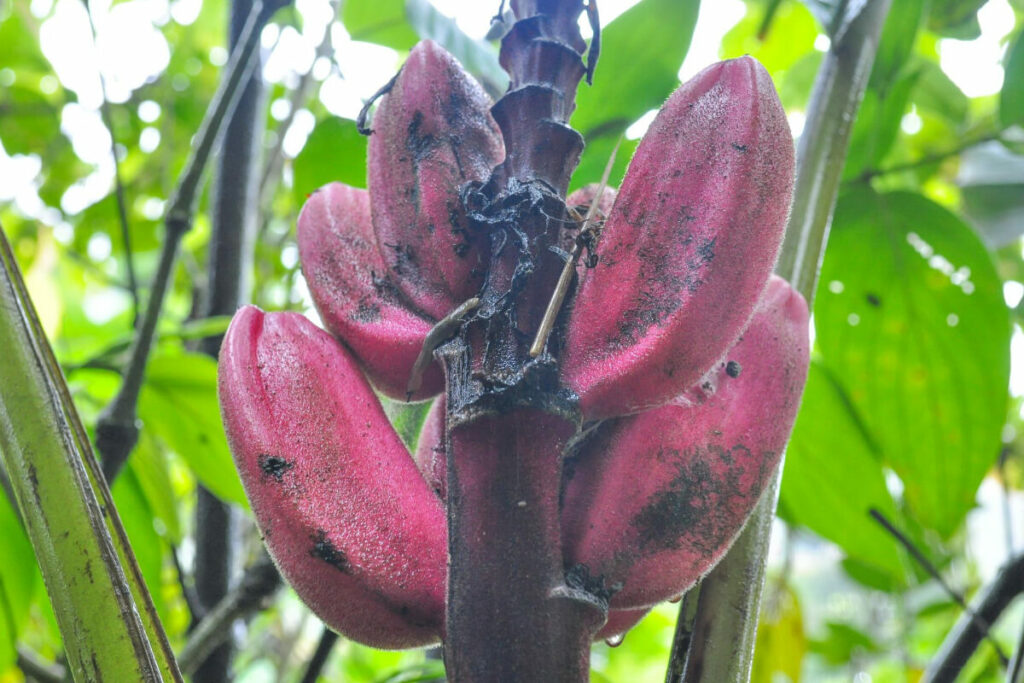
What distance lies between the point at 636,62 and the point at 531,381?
1.38 feet

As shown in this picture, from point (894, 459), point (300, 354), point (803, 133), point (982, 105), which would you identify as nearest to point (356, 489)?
point (300, 354)

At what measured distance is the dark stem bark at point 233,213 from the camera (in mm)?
961

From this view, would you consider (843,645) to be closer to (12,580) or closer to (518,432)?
(12,580)

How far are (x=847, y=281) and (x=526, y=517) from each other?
2.26 feet

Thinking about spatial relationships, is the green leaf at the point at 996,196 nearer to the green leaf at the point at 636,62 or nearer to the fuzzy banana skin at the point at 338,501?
the green leaf at the point at 636,62

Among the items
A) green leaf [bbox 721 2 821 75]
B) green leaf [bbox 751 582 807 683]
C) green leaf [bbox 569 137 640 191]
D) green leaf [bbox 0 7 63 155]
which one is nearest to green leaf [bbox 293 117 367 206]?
green leaf [bbox 569 137 640 191]

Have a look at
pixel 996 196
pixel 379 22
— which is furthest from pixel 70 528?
pixel 996 196

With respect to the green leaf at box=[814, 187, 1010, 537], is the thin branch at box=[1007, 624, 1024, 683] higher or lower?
lower

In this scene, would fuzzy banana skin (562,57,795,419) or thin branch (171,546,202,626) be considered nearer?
fuzzy banana skin (562,57,795,419)

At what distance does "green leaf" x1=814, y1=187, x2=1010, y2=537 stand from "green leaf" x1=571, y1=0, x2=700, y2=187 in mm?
293

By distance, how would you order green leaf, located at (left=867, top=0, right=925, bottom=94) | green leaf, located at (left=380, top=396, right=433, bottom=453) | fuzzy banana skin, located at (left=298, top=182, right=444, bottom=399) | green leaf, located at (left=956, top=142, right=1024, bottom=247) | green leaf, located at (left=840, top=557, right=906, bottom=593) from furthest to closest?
green leaf, located at (left=840, top=557, right=906, bottom=593), green leaf, located at (left=956, top=142, right=1024, bottom=247), green leaf, located at (left=867, top=0, right=925, bottom=94), green leaf, located at (left=380, top=396, right=433, bottom=453), fuzzy banana skin, located at (left=298, top=182, right=444, bottom=399)

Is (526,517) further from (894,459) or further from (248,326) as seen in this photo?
(894,459)

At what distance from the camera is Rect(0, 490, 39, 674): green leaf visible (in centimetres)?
73

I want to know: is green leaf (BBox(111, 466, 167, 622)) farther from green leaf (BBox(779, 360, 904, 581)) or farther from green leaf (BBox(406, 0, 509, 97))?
green leaf (BBox(779, 360, 904, 581))
